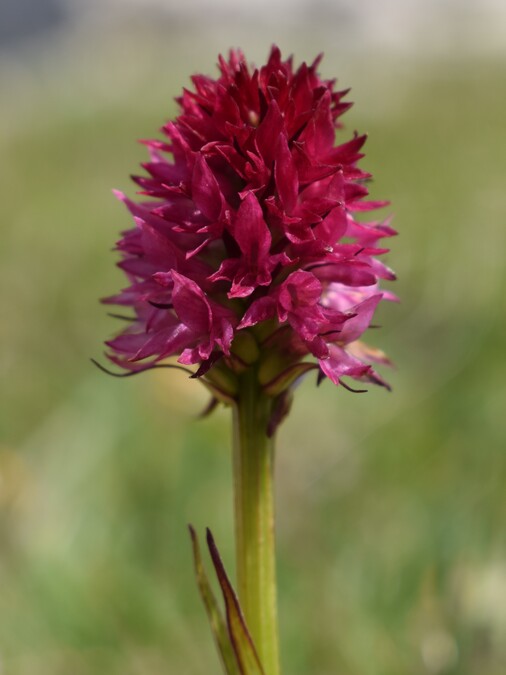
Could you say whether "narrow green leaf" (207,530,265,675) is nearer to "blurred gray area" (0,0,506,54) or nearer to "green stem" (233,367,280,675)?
"green stem" (233,367,280,675)

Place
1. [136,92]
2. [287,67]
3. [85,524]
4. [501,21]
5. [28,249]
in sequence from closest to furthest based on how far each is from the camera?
1. [287,67]
2. [85,524]
3. [28,249]
4. [136,92]
5. [501,21]

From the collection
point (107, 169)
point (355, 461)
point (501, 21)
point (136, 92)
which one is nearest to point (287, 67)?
point (355, 461)

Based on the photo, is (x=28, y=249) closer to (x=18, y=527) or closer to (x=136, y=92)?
(x=18, y=527)

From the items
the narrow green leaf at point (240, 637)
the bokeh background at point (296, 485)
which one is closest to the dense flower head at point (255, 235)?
the narrow green leaf at point (240, 637)

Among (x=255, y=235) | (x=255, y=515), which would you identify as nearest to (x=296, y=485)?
(x=255, y=515)

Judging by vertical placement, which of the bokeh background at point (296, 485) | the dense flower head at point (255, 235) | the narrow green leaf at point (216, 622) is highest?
the dense flower head at point (255, 235)

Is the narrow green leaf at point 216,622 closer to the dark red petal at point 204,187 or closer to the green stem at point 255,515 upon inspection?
the green stem at point 255,515

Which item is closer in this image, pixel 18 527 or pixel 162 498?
pixel 18 527
